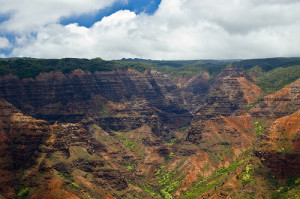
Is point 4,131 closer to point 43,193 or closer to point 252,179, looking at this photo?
point 43,193

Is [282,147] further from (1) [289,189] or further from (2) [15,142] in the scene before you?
(2) [15,142]

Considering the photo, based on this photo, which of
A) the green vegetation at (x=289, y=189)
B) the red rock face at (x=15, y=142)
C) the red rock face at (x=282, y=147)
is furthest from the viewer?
the red rock face at (x=282, y=147)

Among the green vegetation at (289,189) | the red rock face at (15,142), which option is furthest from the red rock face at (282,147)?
the red rock face at (15,142)

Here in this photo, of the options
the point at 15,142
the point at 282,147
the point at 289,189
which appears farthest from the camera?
the point at 282,147

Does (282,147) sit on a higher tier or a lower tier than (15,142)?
lower

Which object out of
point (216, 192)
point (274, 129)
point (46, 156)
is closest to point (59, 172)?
point (46, 156)

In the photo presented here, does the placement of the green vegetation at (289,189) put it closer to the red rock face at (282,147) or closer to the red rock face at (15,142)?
the red rock face at (282,147)

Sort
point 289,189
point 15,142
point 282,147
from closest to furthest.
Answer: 1. point 289,189
2. point 15,142
3. point 282,147

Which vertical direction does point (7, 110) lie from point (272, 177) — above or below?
above

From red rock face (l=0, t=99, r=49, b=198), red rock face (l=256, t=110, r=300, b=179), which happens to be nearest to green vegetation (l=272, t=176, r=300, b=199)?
red rock face (l=256, t=110, r=300, b=179)

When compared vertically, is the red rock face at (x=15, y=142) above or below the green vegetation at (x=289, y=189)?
above

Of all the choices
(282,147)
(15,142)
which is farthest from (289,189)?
(15,142)
